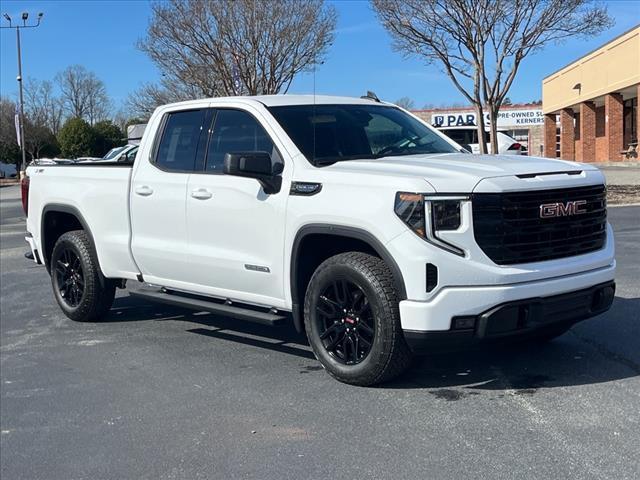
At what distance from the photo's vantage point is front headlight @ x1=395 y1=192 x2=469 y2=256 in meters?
4.39

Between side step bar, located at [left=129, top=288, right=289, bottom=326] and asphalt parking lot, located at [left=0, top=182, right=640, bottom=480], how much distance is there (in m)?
0.42

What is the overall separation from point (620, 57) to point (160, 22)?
1989 centimetres

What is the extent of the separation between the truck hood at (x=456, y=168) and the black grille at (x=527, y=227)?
140 millimetres

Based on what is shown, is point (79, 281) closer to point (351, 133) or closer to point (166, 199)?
point (166, 199)

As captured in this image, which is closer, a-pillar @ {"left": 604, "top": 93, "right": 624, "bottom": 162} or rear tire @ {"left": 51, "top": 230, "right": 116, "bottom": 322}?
rear tire @ {"left": 51, "top": 230, "right": 116, "bottom": 322}

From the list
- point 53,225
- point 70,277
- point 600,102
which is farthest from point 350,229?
point 600,102

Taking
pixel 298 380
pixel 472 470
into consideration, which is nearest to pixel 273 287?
pixel 298 380

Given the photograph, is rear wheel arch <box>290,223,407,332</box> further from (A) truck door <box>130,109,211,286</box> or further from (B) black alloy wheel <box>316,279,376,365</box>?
(A) truck door <box>130,109,211,286</box>

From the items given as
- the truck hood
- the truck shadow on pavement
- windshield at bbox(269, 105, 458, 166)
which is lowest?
the truck shadow on pavement

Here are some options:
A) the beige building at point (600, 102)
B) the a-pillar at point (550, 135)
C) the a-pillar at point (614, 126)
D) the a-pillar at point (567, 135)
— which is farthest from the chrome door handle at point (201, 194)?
the a-pillar at point (550, 135)

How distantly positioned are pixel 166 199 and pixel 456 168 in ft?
8.40

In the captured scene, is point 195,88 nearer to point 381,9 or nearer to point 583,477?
point 381,9

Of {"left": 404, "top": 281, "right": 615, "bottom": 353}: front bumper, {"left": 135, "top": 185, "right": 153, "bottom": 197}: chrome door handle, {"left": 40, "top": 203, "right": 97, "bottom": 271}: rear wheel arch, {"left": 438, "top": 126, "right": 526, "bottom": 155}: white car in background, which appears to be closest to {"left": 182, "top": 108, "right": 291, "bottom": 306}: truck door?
{"left": 135, "top": 185, "right": 153, "bottom": 197}: chrome door handle

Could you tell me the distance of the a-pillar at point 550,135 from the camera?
46219mm
